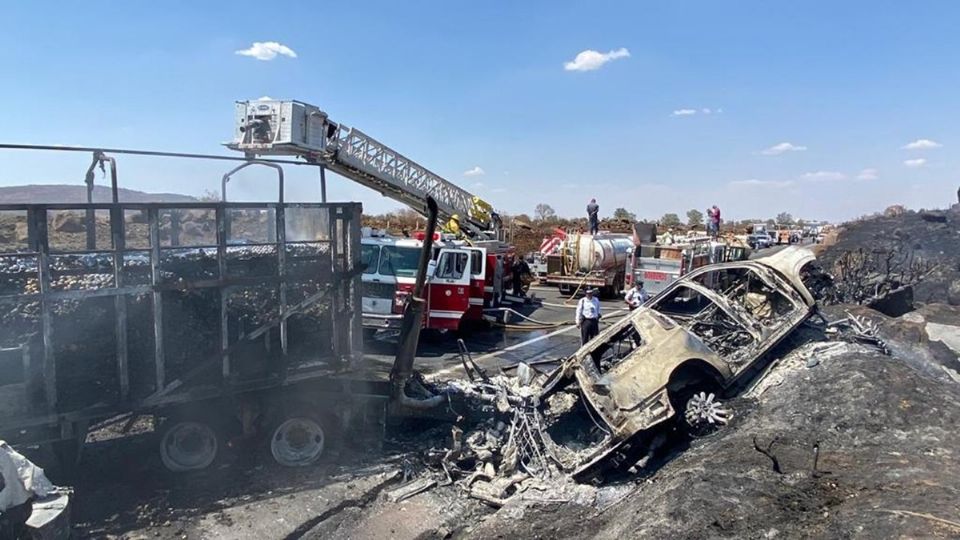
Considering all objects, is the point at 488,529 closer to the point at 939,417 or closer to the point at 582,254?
the point at 939,417

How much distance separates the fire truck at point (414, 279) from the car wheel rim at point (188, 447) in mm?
4751

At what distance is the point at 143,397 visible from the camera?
5785mm

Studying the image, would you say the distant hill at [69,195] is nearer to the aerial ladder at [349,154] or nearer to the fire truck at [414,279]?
the aerial ladder at [349,154]

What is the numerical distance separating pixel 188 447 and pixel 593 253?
632 inches

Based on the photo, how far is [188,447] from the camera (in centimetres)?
629

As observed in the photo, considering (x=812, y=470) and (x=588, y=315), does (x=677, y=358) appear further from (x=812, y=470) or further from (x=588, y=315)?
(x=588, y=315)

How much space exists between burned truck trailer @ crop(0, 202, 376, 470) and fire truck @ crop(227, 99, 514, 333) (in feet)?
12.0

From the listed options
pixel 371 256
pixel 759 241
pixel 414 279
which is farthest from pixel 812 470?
pixel 759 241

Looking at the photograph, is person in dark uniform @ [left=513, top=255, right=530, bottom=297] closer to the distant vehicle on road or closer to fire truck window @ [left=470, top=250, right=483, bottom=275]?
fire truck window @ [left=470, top=250, right=483, bottom=275]

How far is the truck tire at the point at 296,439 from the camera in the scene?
21.7 feet

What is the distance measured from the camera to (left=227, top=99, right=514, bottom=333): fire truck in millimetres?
11086

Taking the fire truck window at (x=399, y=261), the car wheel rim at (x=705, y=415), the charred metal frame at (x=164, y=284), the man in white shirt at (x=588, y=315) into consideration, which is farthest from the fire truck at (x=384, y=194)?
the car wheel rim at (x=705, y=415)

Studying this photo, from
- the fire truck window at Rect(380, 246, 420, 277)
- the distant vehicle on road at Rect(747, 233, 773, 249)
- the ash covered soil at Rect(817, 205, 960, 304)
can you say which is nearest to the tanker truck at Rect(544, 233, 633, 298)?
the ash covered soil at Rect(817, 205, 960, 304)

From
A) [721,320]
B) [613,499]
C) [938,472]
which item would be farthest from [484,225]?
[938,472]
